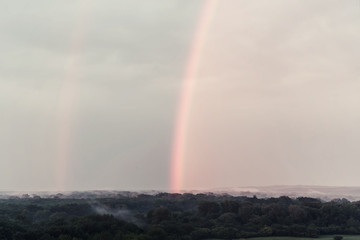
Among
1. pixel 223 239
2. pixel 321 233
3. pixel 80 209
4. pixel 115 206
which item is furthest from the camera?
pixel 115 206

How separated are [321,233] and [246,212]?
353 inches

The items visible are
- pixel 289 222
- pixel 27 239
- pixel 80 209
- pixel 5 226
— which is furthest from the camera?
pixel 80 209

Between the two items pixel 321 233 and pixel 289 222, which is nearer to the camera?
pixel 321 233

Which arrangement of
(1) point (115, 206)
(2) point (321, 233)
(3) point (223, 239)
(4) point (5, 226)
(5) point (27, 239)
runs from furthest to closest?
(1) point (115, 206) → (2) point (321, 233) → (3) point (223, 239) → (4) point (5, 226) → (5) point (27, 239)

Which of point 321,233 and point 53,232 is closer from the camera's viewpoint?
point 53,232

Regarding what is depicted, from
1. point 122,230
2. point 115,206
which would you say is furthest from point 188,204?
point 122,230

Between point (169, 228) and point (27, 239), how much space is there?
38.5 ft

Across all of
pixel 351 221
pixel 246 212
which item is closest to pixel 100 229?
pixel 246 212

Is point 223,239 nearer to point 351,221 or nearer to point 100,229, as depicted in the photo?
point 100,229

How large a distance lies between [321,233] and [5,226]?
25.1m

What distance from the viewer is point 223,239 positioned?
3625 centimetres

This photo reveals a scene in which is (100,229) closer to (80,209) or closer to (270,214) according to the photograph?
(270,214)

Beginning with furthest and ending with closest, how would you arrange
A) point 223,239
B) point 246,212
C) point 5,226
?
point 246,212
point 223,239
point 5,226

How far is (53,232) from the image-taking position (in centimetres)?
3177
